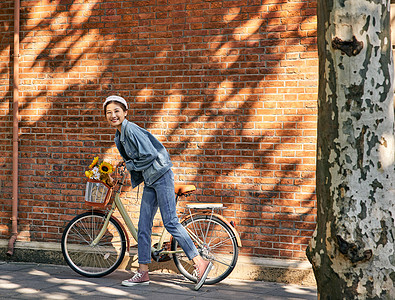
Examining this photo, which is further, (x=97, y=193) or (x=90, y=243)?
(x=90, y=243)

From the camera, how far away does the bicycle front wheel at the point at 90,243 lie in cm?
694

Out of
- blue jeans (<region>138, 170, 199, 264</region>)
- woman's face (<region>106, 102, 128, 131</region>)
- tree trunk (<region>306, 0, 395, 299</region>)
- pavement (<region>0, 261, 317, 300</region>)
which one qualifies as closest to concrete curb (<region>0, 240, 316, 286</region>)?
pavement (<region>0, 261, 317, 300</region>)

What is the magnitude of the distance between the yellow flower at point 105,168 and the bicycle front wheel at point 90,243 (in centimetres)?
54

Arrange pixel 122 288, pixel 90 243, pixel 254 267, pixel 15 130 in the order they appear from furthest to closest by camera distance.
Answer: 1. pixel 15 130
2. pixel 90 243
3. pixel 254 267
4. pixel 122 288

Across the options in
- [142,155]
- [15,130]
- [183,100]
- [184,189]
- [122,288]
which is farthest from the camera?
[15,130]

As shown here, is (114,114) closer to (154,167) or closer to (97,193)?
(154,167)

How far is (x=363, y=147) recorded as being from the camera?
348cm

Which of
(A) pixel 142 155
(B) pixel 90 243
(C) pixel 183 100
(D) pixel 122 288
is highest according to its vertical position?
(C) pixel 183 100

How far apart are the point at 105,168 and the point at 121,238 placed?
0.84 meters

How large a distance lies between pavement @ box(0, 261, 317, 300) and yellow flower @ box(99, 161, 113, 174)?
1251mm

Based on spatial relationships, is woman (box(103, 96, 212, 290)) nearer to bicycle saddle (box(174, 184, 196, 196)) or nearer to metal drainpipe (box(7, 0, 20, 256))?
bicycle saddle (box(174, 184, 196, 196))

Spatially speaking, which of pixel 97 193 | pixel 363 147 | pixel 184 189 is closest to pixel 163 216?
pixel 184 189

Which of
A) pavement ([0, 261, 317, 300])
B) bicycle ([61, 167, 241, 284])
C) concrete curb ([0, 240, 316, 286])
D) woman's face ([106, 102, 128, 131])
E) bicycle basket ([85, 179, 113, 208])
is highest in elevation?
woman's face ([106, 102, 128, 131])

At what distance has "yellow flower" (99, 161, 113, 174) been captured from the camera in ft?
22.0
